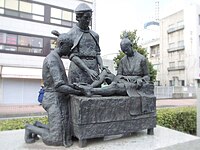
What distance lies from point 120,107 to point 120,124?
0.27 m

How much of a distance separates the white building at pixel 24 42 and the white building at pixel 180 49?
17.3 metres

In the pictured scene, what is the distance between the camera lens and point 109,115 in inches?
119

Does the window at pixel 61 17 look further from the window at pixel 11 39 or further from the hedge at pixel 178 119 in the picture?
the hedge at pixel 178 119

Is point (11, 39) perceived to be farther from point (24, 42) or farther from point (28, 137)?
point (28, 137)

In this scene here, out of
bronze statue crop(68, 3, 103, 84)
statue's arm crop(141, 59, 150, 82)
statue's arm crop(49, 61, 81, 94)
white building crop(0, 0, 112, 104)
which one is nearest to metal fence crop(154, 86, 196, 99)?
white building crop(0, 0, 112, 104)

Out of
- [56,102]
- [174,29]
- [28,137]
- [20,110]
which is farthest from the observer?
[174,29]

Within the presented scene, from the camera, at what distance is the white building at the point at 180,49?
25188mm

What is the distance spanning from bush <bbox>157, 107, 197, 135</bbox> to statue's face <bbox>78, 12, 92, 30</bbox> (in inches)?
150

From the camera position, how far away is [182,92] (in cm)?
2269

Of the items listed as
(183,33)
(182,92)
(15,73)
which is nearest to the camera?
(15,73)

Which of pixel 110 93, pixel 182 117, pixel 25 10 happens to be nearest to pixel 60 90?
pixel 110 93

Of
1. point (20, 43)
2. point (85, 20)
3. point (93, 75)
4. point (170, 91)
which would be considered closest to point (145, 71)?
point (93, 75)

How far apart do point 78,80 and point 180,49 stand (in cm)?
2643

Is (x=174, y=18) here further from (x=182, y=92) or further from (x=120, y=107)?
(x=120, y=107)
